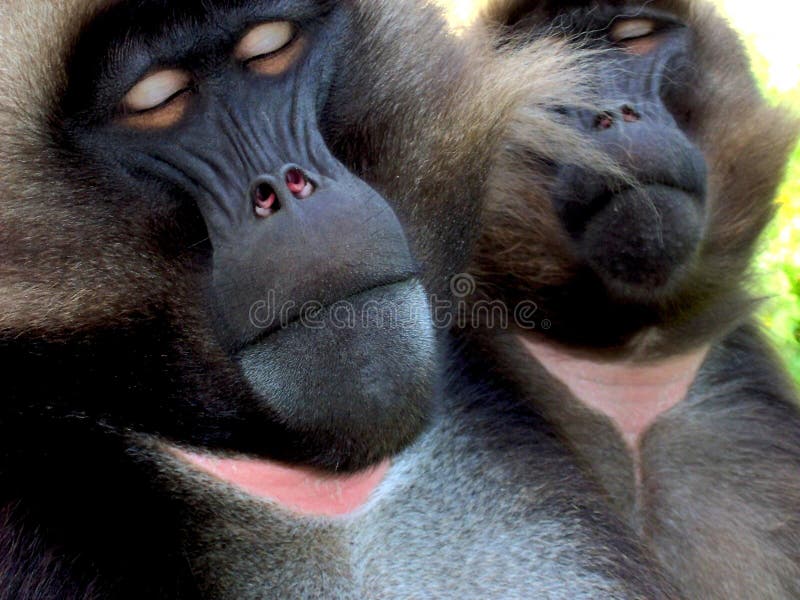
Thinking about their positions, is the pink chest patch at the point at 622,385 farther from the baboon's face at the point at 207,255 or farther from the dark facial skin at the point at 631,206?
the baboon's face at the point at 207,255

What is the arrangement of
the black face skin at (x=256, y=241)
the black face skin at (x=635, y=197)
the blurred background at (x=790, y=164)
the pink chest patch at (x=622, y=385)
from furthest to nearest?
the blurred background at (x=790, y=164) → the pink chest patch at (x=622, y=385) → the black face skin at (x=635, y=197) → the black face skin at (x=256, y=241)

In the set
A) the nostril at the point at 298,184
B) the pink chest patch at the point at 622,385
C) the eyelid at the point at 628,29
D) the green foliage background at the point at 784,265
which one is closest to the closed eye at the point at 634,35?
the eyelid at the point at 628,29

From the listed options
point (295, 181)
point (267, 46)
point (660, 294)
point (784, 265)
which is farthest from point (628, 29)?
point (784, 265)

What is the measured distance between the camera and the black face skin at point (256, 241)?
5.42 ft

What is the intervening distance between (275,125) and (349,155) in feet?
0.74

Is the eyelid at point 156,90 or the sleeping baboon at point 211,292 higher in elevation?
the eyelid at point 156,90

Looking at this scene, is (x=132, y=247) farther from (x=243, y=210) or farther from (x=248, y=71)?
(x=248, y=71)

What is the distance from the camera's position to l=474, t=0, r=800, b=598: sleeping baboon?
251 cm

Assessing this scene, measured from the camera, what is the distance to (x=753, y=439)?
2.76 m

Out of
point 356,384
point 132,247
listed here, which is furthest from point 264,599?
point 132,247

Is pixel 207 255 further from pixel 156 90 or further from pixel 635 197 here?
pixel 635 197

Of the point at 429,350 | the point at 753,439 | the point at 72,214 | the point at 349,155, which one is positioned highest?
the point at 72,214

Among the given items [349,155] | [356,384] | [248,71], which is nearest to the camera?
[356,384]

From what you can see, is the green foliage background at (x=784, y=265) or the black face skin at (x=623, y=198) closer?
the black face skin at (x=623, y=198)
